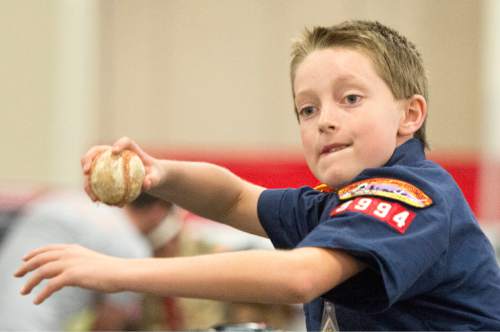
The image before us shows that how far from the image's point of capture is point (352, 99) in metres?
1.59

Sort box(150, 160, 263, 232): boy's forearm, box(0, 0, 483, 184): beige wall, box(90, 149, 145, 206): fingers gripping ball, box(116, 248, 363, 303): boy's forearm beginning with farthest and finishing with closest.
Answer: box(0, 0, 483, 184): beige wall → box(150, 160, 263, 232): boy's forearm → box(90, 149, 145, 206): fingers gripping ball → box(116, 248, 363, 303): boy's forearm

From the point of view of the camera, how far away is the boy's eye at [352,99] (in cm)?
159

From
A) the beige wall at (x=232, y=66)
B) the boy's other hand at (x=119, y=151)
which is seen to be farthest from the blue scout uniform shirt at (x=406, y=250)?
the beige wall at (x=232, y=66)

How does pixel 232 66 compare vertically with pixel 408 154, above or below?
below

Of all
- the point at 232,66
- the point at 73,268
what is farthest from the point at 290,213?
the point at 232,66

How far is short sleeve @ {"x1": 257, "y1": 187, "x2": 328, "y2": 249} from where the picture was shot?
1.72 meters

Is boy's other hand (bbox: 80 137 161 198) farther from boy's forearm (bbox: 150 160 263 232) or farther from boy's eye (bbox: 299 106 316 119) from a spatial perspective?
boy's eye (bbox: 299 106 316 119)

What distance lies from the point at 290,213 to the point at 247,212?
0.16 m

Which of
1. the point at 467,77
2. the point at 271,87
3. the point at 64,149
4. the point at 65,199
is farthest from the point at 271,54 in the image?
the point at 65,199

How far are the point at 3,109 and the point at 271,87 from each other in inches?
95.9

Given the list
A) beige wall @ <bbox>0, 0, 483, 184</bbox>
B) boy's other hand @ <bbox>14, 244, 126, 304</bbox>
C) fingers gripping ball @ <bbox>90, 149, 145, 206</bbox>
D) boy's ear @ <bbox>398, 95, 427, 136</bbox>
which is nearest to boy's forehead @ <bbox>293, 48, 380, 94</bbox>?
boy's ear @ <bbox>398, 95, 427, 136</bbox>

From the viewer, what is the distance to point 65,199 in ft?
12.7

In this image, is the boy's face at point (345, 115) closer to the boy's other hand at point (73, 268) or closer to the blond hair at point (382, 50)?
the blond hair at point (382, 50)

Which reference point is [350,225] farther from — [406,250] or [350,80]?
[350,80]
